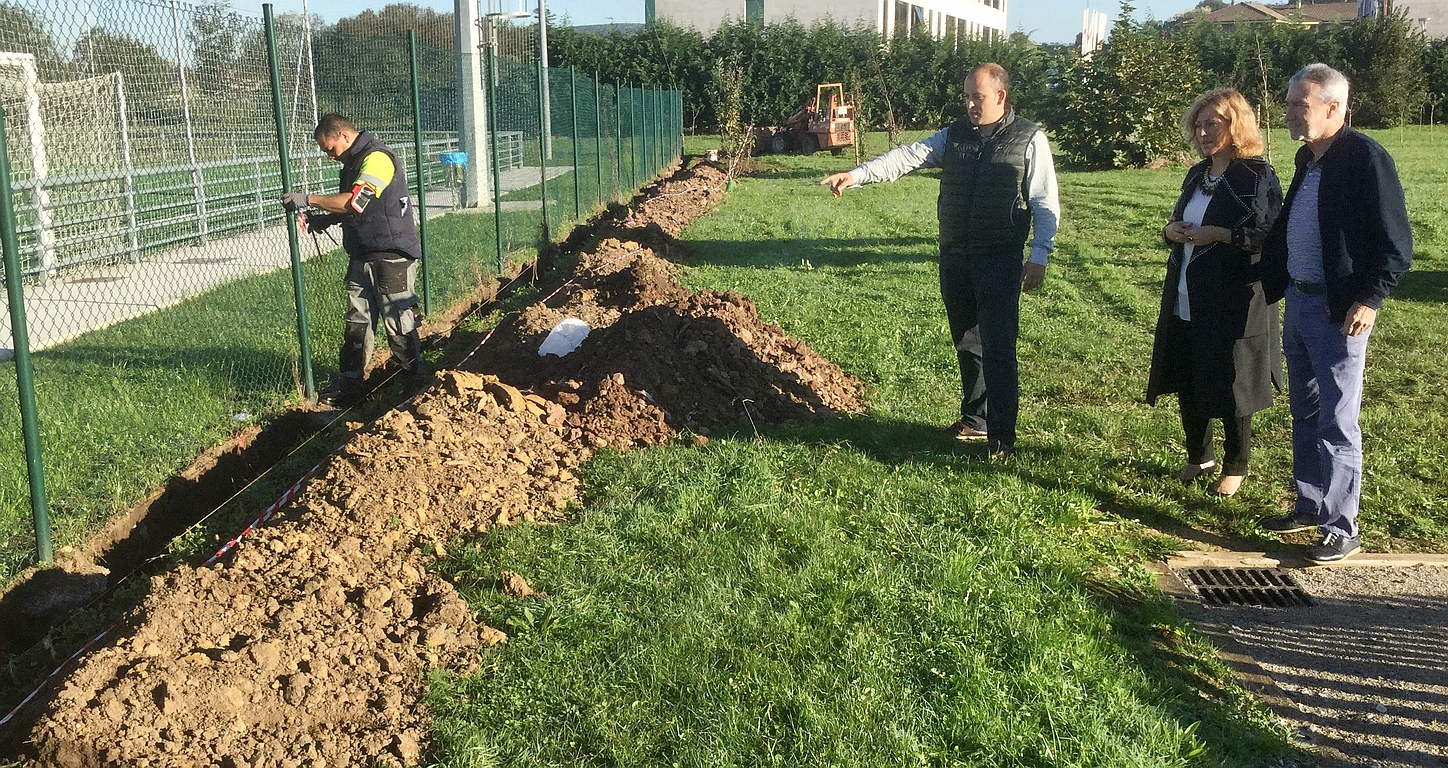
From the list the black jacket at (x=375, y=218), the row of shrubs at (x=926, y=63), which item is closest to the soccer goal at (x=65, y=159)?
the black jacket at (x=375, y=218)

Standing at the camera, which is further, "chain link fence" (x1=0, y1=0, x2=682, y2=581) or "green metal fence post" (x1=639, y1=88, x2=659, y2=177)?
"green metal fence post" (x1=639, y1=88, x2=659, y2=177)

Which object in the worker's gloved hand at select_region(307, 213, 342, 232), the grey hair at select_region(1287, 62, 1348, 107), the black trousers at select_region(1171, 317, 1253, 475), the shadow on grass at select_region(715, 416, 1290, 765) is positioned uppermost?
the grey hair at select_region(1287, 62, 1348, 107)

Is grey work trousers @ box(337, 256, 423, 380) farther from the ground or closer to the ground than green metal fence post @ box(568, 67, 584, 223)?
closer to the ground

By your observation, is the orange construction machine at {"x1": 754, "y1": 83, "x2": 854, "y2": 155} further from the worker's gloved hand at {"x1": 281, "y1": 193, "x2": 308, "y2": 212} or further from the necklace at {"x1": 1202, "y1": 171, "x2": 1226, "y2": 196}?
the necklace at {"x1": 1202, "y1": 171, "x2": 1226, "y2": 196}

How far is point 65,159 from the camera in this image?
6348 millimetres

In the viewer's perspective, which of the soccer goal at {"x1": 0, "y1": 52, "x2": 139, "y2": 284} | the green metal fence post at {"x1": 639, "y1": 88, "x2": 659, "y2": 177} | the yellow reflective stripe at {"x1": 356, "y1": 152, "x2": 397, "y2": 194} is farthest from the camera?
the green metal fence post at {"x1": 639, "y1": 88, "x2": 659, "y2": 177}

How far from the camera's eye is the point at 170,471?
5.66 meters

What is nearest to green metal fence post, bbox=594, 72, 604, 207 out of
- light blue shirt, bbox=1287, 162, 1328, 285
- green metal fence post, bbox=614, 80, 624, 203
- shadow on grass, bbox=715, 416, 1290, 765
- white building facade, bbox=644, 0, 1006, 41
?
green metal fence post, bbox=614, 80, 624, 203

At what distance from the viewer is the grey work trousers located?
24.6 ft

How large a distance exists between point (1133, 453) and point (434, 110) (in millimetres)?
11051

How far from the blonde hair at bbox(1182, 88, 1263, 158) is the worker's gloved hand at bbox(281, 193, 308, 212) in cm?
504

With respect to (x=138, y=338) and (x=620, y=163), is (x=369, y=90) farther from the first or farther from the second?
(x=620, y=163)

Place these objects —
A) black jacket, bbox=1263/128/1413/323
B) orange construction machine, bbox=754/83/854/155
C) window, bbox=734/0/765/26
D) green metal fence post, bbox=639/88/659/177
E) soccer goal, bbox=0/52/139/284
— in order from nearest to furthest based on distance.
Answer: black jacket, bbox=1263/128/1413/323 < soccer goal, bbox=0/52/139/284 < green metal fence post, bbox=639/88/659/177 < orange construction machine, bbox=754/83/854/155 < window, bbox=734/0/765/26

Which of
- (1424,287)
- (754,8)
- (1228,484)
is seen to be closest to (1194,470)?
(1228,484)
